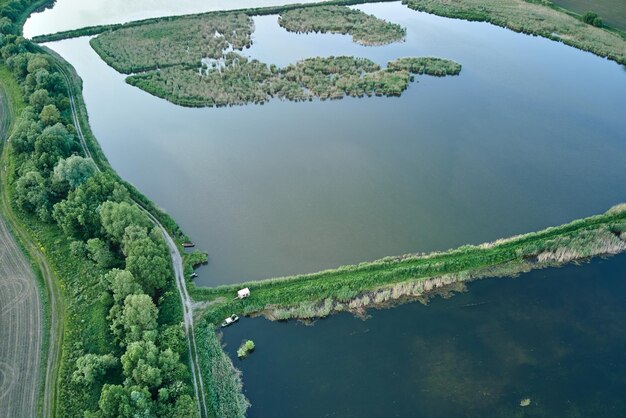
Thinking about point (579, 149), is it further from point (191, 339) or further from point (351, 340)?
point (191, 339)

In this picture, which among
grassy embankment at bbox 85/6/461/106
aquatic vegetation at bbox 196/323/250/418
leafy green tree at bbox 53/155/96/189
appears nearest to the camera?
aquatic vegetation at bbox 196/323/250/418

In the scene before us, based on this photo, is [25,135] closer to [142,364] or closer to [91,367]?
[91,367]

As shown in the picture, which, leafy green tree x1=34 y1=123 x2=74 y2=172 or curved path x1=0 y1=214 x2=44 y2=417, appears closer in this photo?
curved path x1=0 y1=214 x2=44 y2=417

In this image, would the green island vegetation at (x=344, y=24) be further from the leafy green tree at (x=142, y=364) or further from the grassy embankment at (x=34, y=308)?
the leafy green tree at (x=142, y=364)

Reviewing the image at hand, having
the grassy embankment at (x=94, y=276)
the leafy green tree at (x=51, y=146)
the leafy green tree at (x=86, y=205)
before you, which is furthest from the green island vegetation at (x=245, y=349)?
the leafy green tree at (x=51, y=146)

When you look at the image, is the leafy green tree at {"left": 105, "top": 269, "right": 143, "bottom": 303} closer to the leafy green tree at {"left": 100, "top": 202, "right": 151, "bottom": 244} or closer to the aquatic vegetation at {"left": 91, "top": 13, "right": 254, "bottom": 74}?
the leafy green tree at {"left": 100, "top": 202, "right": 151, "bottom": 244}

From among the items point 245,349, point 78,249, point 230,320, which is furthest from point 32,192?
point 245,349

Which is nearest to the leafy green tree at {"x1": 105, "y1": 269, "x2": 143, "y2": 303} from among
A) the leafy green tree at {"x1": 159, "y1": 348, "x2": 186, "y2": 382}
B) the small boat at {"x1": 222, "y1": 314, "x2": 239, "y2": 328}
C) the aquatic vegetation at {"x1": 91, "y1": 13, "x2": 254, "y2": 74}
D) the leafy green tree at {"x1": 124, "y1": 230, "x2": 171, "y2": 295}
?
the leafy green tree at {"x1": 124, "y1": 230, "x2": 171, "y2": 295}
